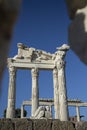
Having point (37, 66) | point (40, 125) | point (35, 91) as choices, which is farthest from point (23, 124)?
point (37, 66)

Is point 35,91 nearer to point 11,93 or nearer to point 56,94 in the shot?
point 56,94

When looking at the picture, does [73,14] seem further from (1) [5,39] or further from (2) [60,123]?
(2) [60,123]

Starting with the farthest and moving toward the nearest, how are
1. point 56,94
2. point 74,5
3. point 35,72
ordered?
point 35,72 < point 56,94 < point 74,5

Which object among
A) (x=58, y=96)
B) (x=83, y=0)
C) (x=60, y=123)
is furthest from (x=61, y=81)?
(x=83, y=0)

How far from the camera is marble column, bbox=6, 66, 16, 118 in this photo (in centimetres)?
2483

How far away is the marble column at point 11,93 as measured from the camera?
24828 mm

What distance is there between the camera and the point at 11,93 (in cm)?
2588

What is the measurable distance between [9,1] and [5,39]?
10 centimetres

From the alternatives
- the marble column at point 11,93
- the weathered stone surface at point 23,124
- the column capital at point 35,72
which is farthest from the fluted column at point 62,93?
the weathered stone surface at point 23,124

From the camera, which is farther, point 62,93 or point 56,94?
point 56,94

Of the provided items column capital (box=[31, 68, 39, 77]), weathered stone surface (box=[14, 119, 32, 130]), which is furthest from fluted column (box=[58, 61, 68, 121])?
weathered stone surface (box=[14, 119, 32, 130])

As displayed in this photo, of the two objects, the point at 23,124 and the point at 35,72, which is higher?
the point at 35,72

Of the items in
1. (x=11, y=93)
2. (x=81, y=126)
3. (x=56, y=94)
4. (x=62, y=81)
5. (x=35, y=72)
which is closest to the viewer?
(x=81, y=126)

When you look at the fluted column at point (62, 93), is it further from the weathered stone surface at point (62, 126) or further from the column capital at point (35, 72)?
the weathered stone surface at point (62, 126)
